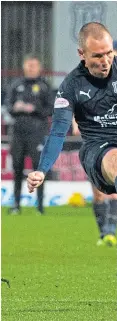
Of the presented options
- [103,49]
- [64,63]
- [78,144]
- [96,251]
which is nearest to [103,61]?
[103,49]

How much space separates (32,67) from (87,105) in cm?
864

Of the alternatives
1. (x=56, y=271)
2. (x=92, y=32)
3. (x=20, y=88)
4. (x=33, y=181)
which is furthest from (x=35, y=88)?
(x=33, y=181)

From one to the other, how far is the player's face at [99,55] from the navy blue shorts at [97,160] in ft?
1.60

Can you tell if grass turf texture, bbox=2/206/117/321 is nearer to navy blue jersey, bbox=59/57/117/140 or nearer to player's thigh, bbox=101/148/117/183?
player's thigh, bbox=101/148/117/183

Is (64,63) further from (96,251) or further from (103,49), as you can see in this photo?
Answer: (103,49)

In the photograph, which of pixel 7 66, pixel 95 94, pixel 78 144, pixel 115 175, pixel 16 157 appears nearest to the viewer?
pixel 115 175

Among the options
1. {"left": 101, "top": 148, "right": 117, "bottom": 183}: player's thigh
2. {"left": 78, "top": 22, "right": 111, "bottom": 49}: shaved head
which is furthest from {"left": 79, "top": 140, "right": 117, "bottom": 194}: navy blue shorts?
{"left": 78, "top": 22, "right": 111, "bottom": 49}: shaved head

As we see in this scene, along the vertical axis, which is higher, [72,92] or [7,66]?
[72,92]

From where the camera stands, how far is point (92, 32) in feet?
23.6

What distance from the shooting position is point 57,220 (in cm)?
1592

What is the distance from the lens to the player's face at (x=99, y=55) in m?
7.11

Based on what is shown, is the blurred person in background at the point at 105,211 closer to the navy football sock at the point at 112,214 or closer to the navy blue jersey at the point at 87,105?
the navy football sock at the point at 112,214

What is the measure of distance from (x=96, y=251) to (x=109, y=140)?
167 inches

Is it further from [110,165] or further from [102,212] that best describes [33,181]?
[102,212]
